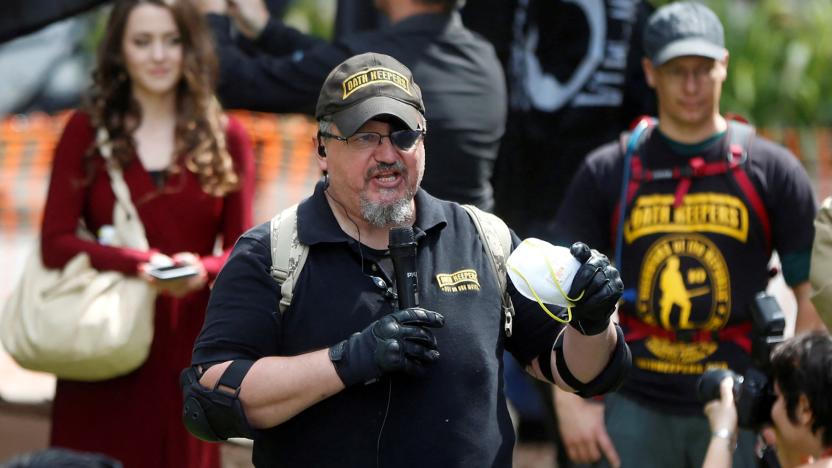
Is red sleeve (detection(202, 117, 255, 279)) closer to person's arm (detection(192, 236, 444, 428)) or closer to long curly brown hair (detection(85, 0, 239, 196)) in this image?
long curly brown hair (detection(85, 0, 239, 196))

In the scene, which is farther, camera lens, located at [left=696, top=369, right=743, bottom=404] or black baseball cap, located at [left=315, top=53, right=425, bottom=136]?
camera lens, located at [left=696, top=369, right=743, bottom=404]

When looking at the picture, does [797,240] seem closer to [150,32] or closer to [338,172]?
[338,172]

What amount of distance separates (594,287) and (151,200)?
83.2 inches

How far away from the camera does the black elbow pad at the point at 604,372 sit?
3.34m

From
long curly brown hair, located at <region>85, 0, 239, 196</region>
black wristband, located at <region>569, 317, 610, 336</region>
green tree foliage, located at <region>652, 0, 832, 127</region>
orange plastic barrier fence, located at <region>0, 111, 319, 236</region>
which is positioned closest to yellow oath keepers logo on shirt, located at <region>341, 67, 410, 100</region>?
black wristband, located at <region>569, 317, 610, 336</region>

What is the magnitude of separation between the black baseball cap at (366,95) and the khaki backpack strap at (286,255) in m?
0.26

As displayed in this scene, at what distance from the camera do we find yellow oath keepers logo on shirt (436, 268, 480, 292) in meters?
3.25

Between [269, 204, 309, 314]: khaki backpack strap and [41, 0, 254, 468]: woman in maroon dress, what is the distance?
1.36 metres

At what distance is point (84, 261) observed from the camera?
4.66 metres

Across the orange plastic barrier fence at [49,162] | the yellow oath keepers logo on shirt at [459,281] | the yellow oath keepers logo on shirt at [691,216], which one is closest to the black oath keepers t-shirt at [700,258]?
the yellow oath keepers logo on shirt at [691,216]

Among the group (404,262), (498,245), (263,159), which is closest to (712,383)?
(498,245)

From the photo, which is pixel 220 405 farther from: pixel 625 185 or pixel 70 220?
pixel 625 185

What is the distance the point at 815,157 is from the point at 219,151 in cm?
919

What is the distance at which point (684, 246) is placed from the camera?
4516 millimetres
